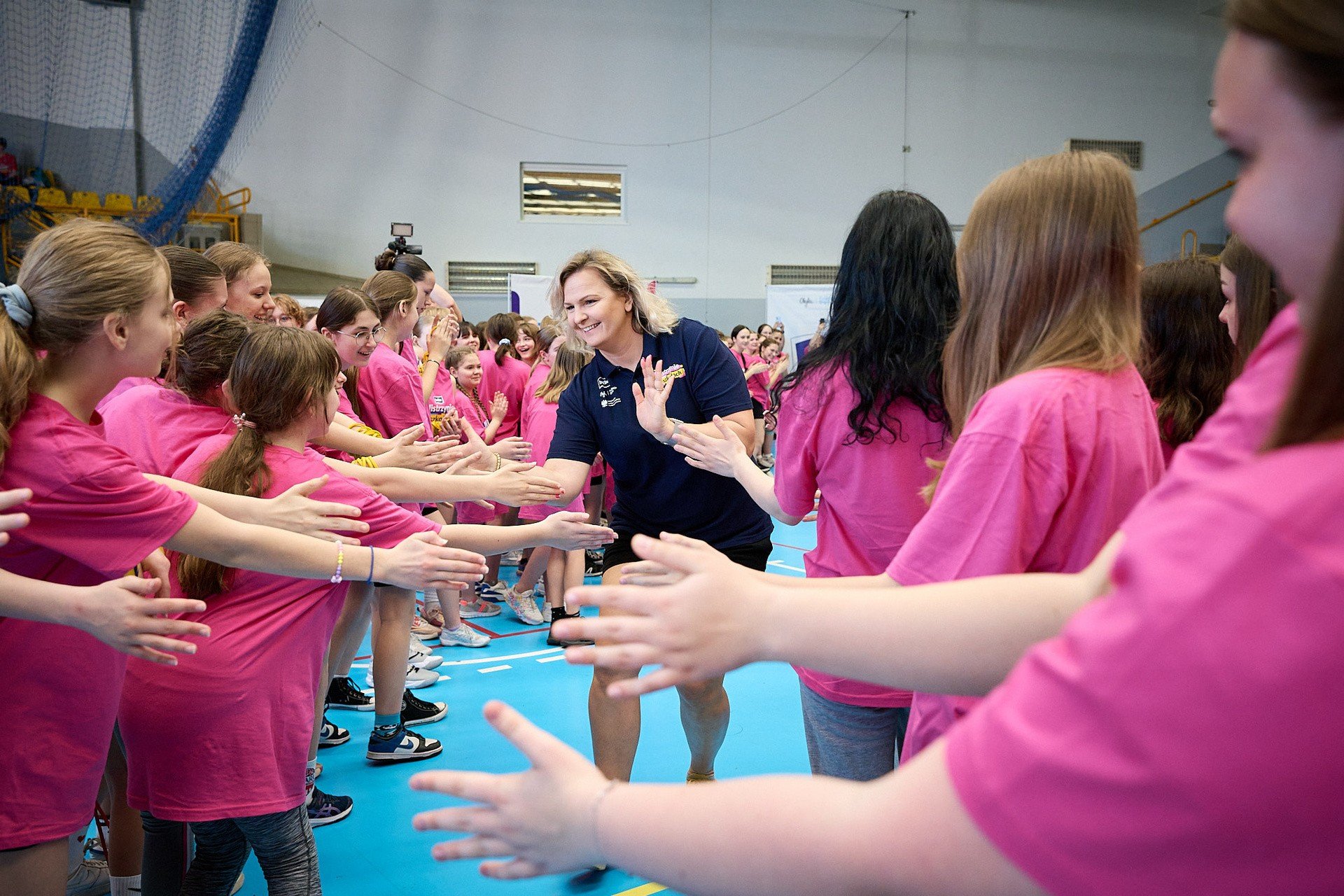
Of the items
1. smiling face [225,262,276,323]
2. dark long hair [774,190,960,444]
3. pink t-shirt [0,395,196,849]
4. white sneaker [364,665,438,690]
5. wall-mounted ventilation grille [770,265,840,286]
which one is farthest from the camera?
wall-mounted ventilation grille [770,265,840,286]

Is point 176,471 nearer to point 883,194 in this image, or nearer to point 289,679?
point 289,679

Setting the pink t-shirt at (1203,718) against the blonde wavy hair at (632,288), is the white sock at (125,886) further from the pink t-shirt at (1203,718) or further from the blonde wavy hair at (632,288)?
the pink t-shirt at (1203,718)

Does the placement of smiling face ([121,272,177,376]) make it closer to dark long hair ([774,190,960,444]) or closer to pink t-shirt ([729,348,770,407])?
dark long hair ([774,190,960,444])

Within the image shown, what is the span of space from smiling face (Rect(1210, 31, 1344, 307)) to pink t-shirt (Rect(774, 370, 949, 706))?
1.47m

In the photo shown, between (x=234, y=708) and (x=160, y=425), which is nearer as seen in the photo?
(x=234, y=708)

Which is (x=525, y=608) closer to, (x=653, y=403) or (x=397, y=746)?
(x=397, y=746)

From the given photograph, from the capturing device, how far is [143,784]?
202 centimetres

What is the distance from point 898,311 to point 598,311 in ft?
4.24

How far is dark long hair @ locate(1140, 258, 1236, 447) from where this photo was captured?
2.14m

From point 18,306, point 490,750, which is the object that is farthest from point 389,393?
point 18,306

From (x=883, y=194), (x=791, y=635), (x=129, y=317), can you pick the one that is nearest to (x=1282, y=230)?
A: (x=791, y=635)

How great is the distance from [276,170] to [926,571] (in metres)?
13.3

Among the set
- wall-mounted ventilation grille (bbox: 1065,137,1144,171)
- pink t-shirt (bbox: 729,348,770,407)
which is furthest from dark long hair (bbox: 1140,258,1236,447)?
wall-mounted ventilation grille (bbox: 1065,137,1144,171)

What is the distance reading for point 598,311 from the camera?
122 inches
